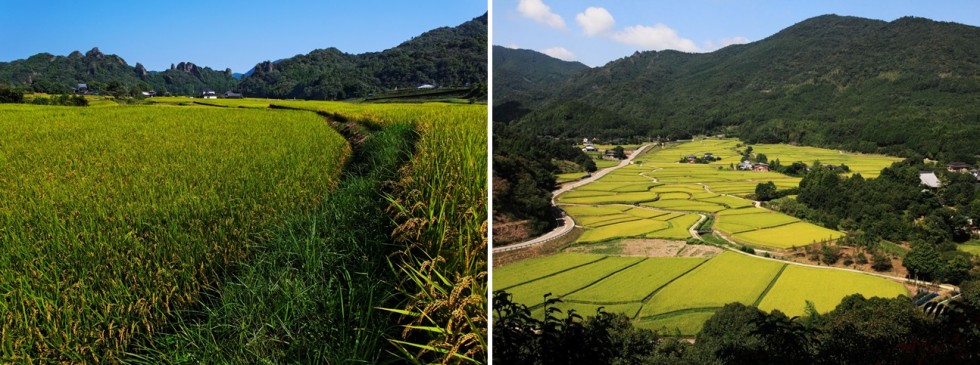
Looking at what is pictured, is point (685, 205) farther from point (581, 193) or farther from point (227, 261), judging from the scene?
point (227, 261)

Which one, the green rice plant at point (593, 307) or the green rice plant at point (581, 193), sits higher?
the green rice plant at point (581, 193)

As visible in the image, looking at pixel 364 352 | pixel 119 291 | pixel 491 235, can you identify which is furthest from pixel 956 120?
pixel 119 291

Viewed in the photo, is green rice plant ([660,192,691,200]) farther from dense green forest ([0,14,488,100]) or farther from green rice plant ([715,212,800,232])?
dense green forest ([0,14,488,100])

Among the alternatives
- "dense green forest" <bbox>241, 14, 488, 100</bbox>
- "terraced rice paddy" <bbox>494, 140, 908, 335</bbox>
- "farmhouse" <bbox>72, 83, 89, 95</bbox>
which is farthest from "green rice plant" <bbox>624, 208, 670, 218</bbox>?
"farmhouse" <bbox>72, 83, 89, 95</bbox>

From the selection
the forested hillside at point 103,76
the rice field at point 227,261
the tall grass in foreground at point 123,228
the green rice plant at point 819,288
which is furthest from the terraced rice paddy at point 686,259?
the forested hillside at point 103,76

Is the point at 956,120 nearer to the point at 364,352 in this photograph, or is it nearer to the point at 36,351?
the point at 364,352

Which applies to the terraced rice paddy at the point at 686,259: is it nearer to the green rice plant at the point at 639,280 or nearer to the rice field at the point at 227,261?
the green rice plant at the point at 639,280
